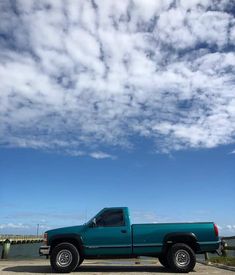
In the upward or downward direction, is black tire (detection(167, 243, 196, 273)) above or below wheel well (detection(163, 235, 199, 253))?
below

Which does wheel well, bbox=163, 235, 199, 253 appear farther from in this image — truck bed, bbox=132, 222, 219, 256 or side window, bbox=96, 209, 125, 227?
side window, bbox=96, 209, 125, 227

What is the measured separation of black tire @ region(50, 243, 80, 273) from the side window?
1.20m

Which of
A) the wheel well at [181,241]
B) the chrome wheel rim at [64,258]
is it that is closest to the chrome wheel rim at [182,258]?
the wheel well at [181,241]

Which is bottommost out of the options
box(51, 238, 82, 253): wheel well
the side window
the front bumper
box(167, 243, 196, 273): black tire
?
box(167, 243, 196, 273): black tire

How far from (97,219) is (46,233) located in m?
1.73

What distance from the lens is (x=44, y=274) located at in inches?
533

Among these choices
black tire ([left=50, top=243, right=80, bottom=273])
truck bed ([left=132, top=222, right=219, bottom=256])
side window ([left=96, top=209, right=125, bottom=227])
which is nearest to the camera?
black tire ([left=50, top=243, right=80, bottom=273])

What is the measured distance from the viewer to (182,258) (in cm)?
1416

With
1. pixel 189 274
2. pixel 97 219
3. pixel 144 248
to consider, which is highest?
pixel 97 219

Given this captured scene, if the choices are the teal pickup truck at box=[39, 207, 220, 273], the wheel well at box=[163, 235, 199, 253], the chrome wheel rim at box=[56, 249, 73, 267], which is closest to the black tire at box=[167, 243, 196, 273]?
the teal pickup truck at box=[39, 207, 220, 273]

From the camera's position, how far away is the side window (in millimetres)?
14555

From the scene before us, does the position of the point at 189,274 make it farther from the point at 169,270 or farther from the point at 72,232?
the point at 72,232

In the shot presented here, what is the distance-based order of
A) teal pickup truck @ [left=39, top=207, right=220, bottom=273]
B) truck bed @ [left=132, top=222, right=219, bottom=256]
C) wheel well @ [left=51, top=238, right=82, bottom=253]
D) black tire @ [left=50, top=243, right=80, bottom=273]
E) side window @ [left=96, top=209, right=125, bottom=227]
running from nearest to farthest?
black tire @ [left=50, top=243, right=80, bottom=273] → teal pickup truck @ [left=39, top=207, right=220, bottom=273] → truck bed @ [left=132, top=222, right=219, bottom=256] → wheel well @ [left=51, top=238, right=82, bottom=253] → side window @ [left=96, top=209, right=125, bottom=227]

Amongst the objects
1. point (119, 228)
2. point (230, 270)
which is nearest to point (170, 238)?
point (119, 228)
